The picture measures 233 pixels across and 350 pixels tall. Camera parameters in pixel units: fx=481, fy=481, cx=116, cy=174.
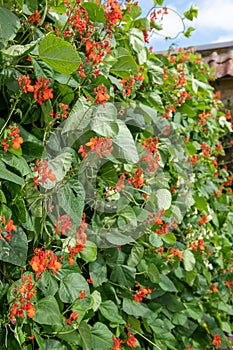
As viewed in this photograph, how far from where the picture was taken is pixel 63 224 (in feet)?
4.57

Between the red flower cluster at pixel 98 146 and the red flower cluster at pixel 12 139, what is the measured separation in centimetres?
24

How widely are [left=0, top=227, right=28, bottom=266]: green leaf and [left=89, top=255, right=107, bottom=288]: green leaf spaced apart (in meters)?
0.47

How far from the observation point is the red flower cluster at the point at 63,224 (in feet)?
4.47

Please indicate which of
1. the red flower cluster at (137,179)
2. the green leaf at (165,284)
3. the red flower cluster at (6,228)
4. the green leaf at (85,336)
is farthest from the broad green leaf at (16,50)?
the green leaf at (165,284)

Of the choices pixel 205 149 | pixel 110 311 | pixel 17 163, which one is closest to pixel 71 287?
pixel 110 311

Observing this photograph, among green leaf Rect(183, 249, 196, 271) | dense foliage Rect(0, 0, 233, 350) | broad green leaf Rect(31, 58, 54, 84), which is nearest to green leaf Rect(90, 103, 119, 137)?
dense foliage Rect(0, 0, 233, 350)

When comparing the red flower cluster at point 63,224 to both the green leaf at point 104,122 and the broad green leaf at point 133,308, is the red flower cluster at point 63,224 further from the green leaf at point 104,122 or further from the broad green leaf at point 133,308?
the broad green leaf at point 133,308

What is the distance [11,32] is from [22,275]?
1.99 feet

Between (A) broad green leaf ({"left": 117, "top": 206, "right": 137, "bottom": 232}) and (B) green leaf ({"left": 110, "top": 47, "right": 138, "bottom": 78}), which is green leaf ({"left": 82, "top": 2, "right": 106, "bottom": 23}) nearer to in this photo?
(B) green leaf ({"left": 110, "top": 47, "right": 138, "bottom": 78})

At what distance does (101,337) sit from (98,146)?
2.16ft

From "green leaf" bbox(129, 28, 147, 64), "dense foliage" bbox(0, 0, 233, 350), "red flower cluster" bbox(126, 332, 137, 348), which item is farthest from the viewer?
"green leaf" bbox(129, 28, 147, 64)

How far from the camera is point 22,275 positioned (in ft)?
3.99

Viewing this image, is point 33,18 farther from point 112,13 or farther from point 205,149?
point 205,149

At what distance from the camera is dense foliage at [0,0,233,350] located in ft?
4.07
